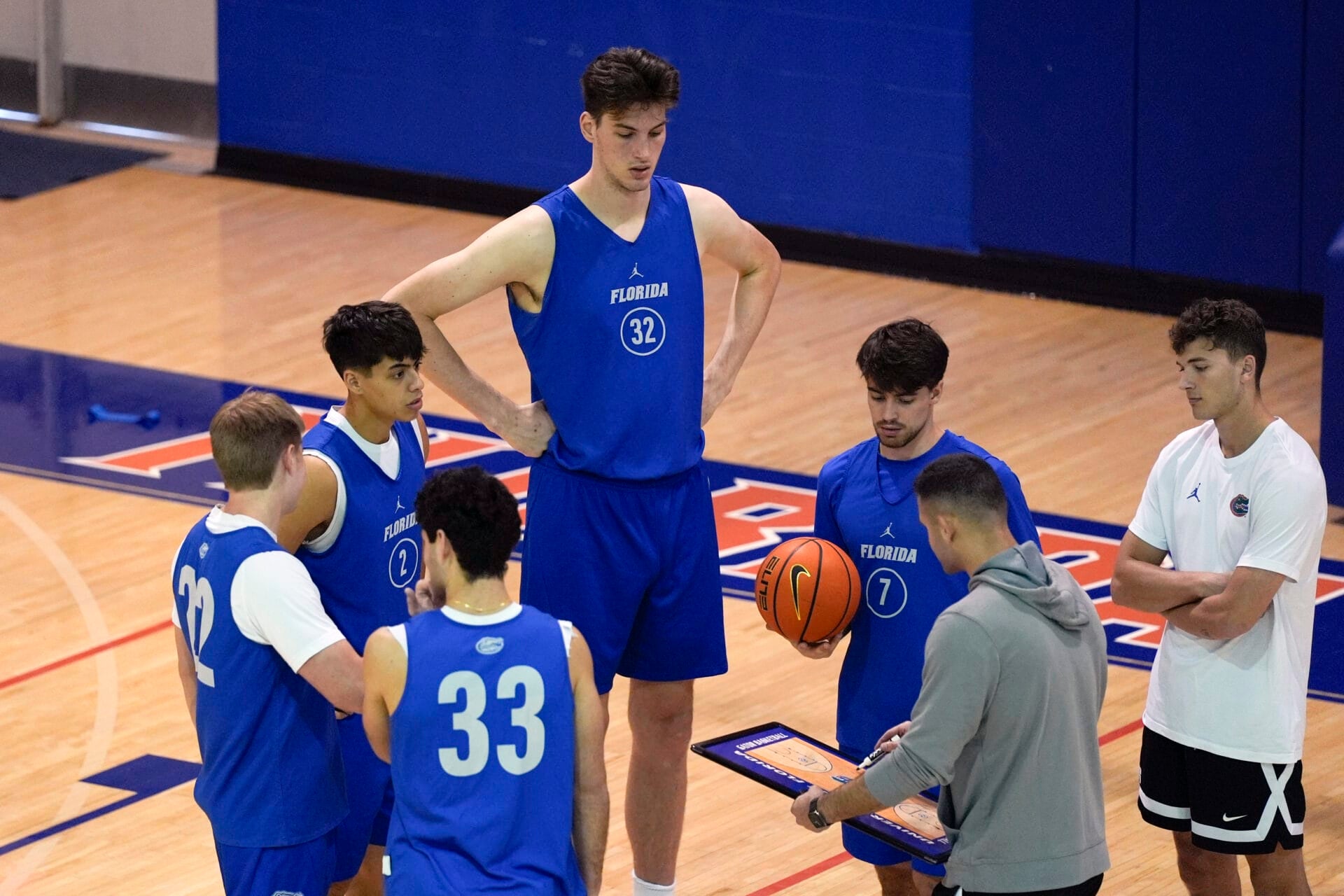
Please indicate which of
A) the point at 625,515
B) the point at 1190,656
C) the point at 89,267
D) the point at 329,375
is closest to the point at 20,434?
the point at 329,375

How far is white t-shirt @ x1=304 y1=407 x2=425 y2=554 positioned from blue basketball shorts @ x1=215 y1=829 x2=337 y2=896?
2.24ft

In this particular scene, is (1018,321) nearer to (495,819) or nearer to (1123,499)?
(1123,499)

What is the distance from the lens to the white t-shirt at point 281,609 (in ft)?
14.1

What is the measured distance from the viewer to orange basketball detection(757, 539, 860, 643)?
4.96 m

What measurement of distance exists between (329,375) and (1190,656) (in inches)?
270

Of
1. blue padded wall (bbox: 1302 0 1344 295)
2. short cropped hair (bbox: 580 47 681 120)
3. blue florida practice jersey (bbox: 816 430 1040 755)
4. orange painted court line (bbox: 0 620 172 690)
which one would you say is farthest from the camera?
blue padded wall (bbox: 1302 0 1344 295)

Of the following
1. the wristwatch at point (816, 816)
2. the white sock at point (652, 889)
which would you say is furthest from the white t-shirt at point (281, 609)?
the white sock at point (652, 889)

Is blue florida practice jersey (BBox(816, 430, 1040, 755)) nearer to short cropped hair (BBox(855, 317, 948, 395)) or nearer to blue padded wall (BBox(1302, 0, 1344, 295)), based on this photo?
short cropped hair (BBox(855, 317, 948, 395))

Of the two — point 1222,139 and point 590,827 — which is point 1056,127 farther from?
point 590,827

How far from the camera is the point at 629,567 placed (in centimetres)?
533

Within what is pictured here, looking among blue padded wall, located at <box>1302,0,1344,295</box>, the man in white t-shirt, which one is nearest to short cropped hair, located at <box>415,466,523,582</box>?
the man in white t-shirt

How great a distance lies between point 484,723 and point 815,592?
122 cm

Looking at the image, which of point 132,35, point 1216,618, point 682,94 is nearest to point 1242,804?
point 1216,618

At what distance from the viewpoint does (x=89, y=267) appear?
42.8 feet
